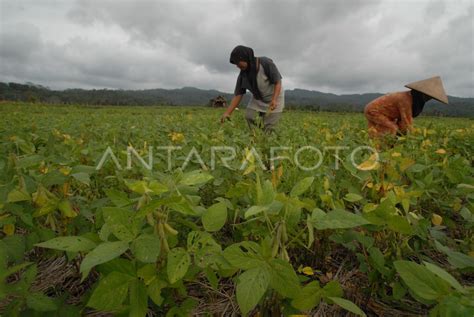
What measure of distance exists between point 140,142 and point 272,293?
2330 millimetres

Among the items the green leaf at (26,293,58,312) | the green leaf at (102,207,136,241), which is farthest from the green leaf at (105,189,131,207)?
the green leaf at (26,293,58,312)

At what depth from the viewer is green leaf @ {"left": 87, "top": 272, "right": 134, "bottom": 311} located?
0.59m

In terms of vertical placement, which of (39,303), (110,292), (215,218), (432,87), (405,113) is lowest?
(39,303)

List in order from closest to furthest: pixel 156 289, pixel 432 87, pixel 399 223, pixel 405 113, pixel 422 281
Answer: pixel 422 281 → pixel 156 289 → pixel 399 223 → pixel 432 87 → pixel 405 113

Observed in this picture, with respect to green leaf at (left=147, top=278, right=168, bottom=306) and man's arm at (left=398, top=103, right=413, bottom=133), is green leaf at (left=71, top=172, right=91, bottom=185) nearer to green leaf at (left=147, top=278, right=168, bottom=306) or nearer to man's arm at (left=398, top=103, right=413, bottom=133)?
green leaf at (left=147, top=278, right=168, bottom=306)

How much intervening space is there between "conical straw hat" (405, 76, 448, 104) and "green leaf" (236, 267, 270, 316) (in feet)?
14.6

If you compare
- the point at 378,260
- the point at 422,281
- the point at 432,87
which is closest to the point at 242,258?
the point at 422,281

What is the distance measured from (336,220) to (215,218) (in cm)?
30

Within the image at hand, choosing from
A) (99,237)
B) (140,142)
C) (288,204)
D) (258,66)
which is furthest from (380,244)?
(258,66)

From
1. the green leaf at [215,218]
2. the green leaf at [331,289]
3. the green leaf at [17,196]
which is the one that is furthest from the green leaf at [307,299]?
the green leaf at [17,196]

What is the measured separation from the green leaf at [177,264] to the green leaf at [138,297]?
0.08 m

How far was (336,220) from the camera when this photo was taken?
2.36 feet

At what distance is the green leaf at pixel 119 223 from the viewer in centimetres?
63

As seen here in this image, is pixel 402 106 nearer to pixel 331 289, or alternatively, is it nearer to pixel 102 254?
pixel 331 289
